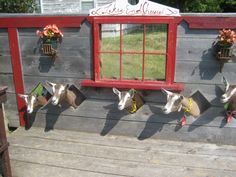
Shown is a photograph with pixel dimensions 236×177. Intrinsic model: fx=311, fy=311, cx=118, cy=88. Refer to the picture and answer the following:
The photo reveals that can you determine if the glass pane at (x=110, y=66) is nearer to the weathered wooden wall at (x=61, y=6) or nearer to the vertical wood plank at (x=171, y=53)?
the vertical wood plank at (x=171, y=53)

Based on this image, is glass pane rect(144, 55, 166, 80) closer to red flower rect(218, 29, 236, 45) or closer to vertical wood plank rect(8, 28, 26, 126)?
red flower rect(218, 29, 236, 45)

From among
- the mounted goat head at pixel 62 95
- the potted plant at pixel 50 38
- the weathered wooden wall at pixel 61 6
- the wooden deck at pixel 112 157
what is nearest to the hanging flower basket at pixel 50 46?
the potted plant at pixel 50 38

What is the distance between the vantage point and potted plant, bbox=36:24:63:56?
12.8ft

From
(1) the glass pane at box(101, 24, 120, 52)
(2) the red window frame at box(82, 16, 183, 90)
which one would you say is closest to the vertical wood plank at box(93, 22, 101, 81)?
(2) the red window frame at box(82, 16, 183, 90)

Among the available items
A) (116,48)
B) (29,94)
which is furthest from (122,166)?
(116,48)

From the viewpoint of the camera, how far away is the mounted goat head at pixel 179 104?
138 inches

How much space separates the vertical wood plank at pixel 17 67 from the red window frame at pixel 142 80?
1010 millimetres

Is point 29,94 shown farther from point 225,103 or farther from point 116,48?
point 225,103

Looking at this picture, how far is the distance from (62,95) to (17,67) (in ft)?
3.12

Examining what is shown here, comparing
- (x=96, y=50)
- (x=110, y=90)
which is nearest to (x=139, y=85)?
(x=110, y=90)

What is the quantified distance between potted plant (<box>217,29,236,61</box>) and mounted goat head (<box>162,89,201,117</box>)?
2.06ft

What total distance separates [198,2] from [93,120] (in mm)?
11894

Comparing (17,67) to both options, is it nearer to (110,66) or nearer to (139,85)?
(110,66)

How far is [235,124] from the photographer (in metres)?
3.84
